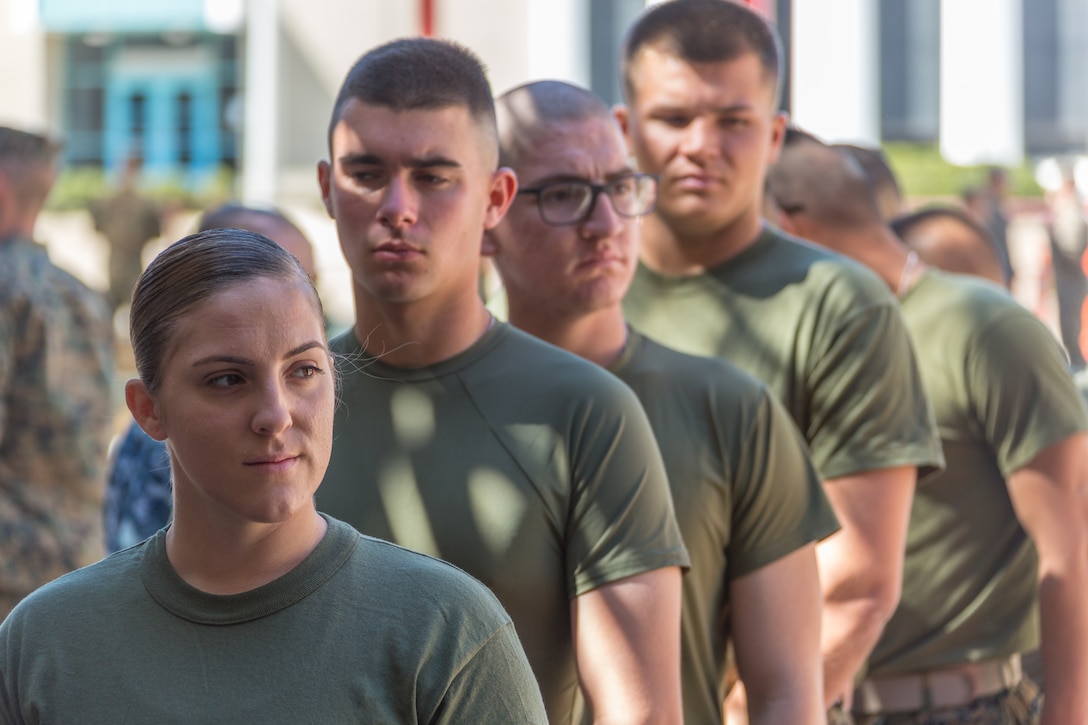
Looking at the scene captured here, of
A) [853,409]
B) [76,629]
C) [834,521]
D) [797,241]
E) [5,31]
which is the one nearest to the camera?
[76,629]

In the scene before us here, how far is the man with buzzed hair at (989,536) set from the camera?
3725 millimetres

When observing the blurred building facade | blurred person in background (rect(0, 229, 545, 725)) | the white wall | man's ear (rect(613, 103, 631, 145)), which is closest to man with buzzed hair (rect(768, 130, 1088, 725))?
man's ear (rect(613, 103, 631, 145))

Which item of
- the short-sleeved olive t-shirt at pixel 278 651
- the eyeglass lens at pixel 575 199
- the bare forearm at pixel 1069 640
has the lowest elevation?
the bare forearm at pixel 1069 640

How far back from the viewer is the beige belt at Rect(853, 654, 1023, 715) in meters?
3.82

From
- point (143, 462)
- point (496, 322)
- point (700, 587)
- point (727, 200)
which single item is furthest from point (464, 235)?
point (143, 462)

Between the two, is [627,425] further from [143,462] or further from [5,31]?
[5,31]

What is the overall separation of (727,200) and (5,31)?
25844mm

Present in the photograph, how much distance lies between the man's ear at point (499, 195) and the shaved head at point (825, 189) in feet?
5.34

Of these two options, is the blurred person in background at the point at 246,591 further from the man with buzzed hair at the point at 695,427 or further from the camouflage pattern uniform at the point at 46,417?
the camouflage pattern uniform at the point at 46,417

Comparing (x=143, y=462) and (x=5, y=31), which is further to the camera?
(x=5, y=31)

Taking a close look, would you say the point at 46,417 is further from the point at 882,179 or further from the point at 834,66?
the point at 834,66

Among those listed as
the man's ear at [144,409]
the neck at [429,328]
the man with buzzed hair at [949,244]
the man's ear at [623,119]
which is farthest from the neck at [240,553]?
the man with buzzed hair at [949,244]

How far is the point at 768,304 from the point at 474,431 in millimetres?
1107

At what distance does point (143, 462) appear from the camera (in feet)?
12.1
